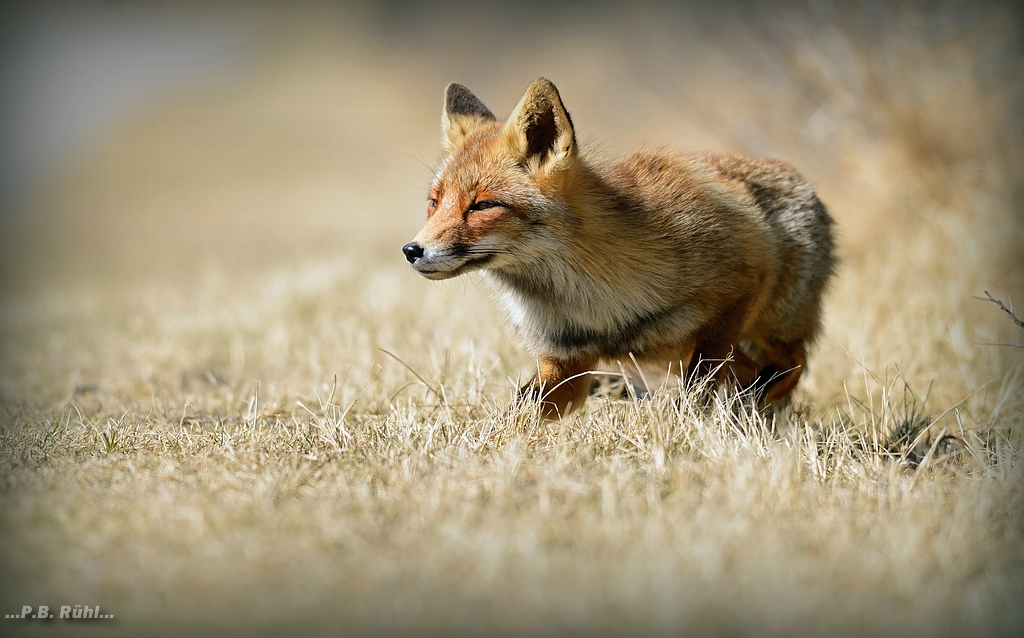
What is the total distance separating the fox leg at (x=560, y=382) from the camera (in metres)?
4.48

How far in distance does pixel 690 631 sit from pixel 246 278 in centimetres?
854

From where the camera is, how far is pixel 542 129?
4.30m

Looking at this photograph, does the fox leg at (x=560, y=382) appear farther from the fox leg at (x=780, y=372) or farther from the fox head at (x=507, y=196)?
the fox leg at (x=780, y=372)

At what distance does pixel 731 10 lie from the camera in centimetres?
941

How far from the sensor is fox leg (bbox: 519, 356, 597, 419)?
448cm

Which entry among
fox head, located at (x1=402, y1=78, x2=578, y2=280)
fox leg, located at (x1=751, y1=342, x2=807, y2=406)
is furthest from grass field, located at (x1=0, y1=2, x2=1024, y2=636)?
fox head, located at (x1=402, y1=78, x2=578, y2=280)

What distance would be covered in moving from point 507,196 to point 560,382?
977 millimetres

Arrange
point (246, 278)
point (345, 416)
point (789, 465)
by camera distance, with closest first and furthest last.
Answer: point (789, 465) < point (345, 416) < point (246, 278)

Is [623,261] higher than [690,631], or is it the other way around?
[623,261]

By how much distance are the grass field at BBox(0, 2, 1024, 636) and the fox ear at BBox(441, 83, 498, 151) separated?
38.5 inches

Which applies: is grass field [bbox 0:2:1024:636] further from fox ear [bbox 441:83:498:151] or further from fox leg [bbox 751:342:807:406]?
fox ear [bbox 441:83:498:151]

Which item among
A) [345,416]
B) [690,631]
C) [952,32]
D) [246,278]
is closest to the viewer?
[690,631]

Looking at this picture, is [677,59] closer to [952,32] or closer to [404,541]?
[952,32]

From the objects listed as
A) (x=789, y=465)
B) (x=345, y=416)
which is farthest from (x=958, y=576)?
(x=345, y=416)
